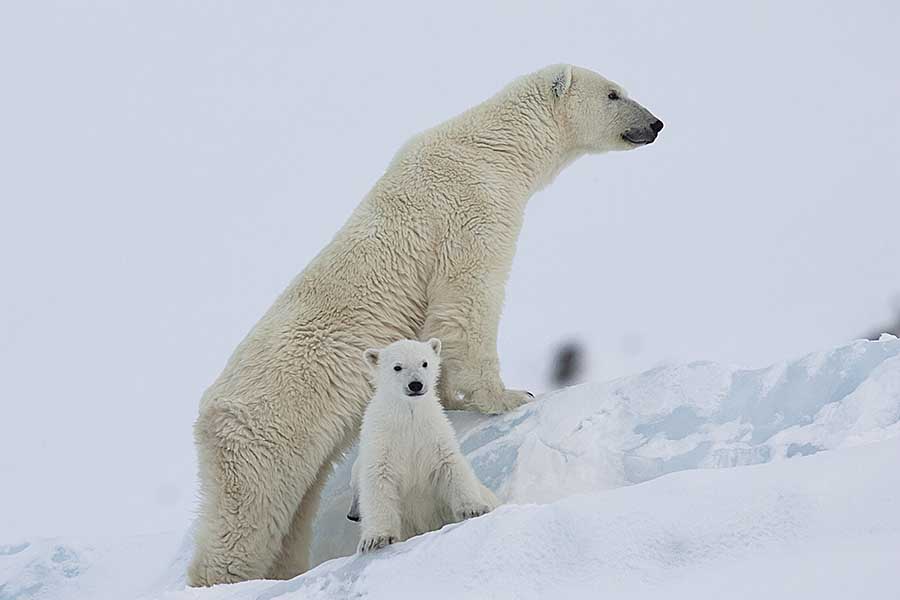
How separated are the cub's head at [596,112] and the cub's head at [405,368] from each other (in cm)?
209

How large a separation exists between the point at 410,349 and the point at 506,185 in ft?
5.20

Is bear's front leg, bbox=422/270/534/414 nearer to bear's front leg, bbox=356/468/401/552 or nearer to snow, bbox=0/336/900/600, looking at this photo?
snow, bbox=0/336/900/600

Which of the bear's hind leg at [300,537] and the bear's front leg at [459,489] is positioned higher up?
the bear's front leg at [459,489]

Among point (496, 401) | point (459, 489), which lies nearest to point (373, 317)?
point (496, 401)

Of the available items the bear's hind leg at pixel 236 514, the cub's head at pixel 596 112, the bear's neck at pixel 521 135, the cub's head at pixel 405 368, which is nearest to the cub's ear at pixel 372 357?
the cub's head at pixel 405 368

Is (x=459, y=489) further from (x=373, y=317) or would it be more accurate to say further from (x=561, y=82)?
(x=561, y=82)

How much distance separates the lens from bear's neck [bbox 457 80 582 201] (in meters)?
6.49

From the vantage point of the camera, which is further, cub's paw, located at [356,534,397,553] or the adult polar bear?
the adult polar bear

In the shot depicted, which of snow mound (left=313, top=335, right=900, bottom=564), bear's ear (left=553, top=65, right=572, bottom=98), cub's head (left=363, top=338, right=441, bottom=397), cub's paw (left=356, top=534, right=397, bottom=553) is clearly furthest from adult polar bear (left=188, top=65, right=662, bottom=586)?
cub's paw (left=356, top=534, right=397, bottom=553)

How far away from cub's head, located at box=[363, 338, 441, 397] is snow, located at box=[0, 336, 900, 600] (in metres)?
0.63

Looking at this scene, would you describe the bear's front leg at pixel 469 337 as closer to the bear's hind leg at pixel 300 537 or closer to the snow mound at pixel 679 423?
the snow mound at pixel 679 423

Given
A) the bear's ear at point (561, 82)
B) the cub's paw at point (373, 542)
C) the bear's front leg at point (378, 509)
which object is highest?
the bear's ear at point (561, 82)

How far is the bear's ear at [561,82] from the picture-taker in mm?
6723

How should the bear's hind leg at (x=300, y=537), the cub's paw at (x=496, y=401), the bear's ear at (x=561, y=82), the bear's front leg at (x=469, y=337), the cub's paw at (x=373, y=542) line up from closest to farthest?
the cub's paw at (x=373, y=542), the bear's hind leg at (x=300, y=537), the bear's front leg at (x=469, y=337), the cub's paw at (x=496, y=401), the bear's ear at (x=561, y=82)
